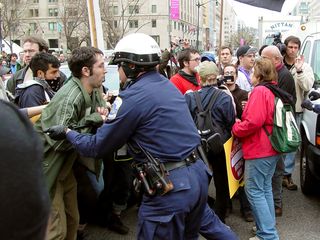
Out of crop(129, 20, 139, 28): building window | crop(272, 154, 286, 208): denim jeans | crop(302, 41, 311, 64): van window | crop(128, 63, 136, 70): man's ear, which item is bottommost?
crop(129, 20, 139, 28): building window

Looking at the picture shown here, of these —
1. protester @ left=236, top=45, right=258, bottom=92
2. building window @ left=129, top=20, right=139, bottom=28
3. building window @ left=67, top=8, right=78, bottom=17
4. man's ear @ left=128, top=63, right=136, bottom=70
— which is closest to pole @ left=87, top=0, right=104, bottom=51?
protester @ left=236, top=45, right=258, bottom=92

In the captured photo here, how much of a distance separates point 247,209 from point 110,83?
10.8 feet

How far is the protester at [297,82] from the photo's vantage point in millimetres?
5348

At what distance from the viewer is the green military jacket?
3098 mm

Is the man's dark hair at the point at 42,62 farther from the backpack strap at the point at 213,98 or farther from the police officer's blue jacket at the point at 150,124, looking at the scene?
the backpack strap at the point at 213,98

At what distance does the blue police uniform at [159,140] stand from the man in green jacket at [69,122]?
0.44m

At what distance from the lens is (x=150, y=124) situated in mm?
2615

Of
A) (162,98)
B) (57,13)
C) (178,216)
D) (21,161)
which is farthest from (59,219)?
(57,13)

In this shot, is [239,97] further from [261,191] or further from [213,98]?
[261,191]

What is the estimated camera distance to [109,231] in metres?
4.51

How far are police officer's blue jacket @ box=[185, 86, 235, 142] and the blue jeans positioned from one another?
1.36 feet

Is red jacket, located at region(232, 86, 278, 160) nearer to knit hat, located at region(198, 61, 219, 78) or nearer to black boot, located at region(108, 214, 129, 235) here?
knit hat, located at region(198, 61, 219, 78)

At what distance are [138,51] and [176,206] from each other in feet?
3.43

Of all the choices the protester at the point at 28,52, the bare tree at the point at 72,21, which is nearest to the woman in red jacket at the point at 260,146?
the protester at the point at 28,52
